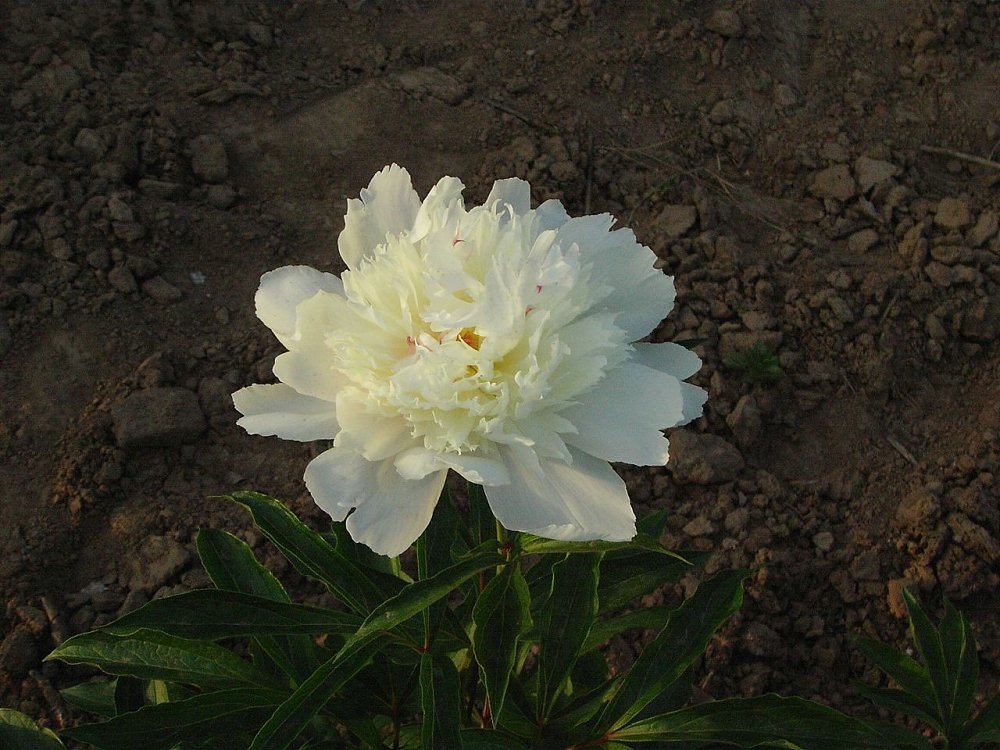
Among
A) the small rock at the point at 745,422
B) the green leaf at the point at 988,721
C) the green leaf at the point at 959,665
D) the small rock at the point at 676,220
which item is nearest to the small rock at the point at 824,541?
the small rock at the point at 745,422

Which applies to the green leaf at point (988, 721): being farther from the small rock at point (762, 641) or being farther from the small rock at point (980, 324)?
the small rock at point (980, 324)

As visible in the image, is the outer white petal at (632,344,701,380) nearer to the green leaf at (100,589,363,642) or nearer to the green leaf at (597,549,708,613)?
the green leaf at (597,549,708,613)

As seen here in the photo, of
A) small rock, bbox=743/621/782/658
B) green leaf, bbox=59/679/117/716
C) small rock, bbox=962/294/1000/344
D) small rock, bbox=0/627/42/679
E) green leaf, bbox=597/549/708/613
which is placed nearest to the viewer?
green leaf, bbox=597/549/708/613

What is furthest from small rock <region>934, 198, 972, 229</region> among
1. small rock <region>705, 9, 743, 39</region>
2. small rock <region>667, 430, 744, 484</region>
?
small rock <region>667, 430, 744, 484</region>

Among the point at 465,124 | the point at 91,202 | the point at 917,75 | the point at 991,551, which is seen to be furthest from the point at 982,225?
the point at 91,202

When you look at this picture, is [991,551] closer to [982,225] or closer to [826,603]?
[826,603]

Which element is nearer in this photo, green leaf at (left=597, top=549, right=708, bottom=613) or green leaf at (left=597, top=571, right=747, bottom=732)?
green leaf at (left=597, top=571, right=747, bottom=732)
